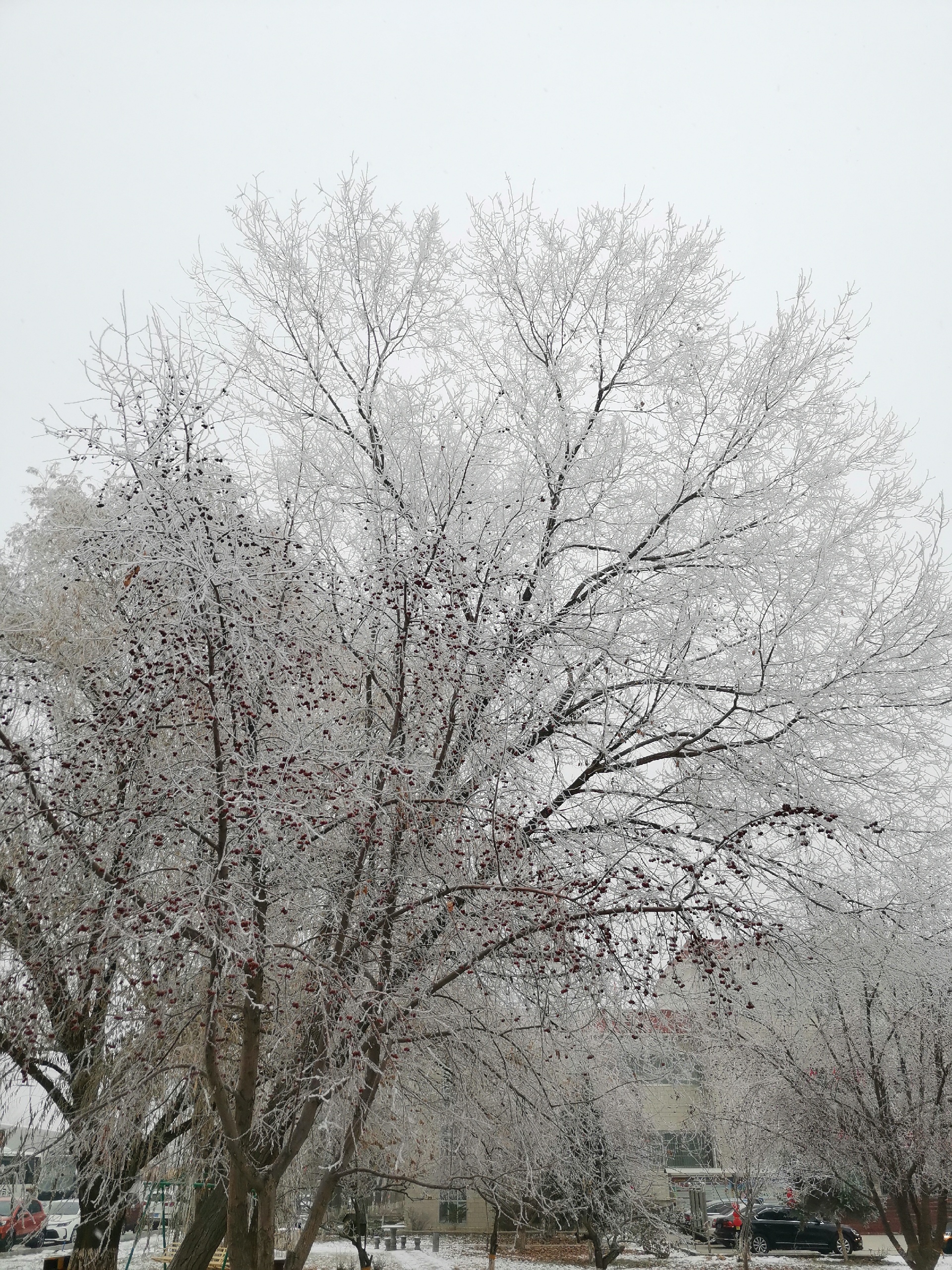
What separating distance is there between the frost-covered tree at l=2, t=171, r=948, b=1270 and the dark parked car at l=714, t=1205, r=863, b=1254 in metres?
23.3

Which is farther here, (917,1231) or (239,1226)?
(917,1231)

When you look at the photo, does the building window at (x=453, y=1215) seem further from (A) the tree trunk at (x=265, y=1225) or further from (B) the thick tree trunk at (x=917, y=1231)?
(A) the tree trunk at (x=265, y=1225)

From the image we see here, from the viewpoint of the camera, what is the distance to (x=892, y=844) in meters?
6.92

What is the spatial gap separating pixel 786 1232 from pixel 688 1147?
3097 mm

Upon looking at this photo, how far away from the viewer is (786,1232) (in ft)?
84.4

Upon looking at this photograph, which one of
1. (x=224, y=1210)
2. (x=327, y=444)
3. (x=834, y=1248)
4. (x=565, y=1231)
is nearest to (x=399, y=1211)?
(x=565, y=1231)

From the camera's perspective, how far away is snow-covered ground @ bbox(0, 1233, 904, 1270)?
19938 mm

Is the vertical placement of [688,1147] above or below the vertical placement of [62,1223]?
above

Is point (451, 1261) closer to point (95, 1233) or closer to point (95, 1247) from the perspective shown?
point (95, 1247)

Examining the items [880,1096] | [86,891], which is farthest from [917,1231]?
[86,891]

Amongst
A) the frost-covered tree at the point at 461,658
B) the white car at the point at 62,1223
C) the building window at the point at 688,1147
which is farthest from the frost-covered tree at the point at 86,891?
the building window at the point at 688,1147

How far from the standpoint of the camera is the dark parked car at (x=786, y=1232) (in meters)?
25.2

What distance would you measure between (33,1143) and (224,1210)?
13.7 ft

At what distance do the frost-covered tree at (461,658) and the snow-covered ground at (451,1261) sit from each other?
15.9 meters
